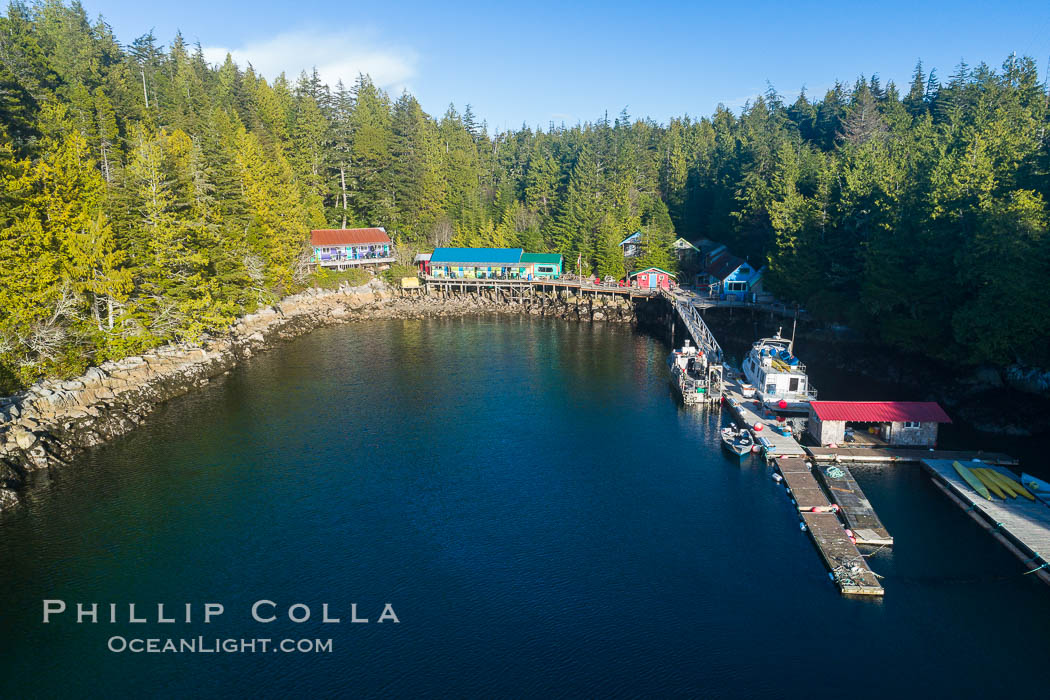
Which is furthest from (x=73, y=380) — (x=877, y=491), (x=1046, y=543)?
(x=1046, y=543)

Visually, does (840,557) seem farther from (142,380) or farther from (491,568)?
(142,380)

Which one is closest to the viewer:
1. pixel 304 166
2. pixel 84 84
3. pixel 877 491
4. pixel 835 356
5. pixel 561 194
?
pixel 877 491

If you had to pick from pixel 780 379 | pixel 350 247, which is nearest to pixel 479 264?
pixel 350 247

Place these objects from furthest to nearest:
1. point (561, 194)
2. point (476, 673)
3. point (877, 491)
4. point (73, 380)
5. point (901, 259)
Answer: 1. point (561, 194)
2. point (901, 259)
3. point (73, 380)
4. point (877, 491)
5. point (476, 673)

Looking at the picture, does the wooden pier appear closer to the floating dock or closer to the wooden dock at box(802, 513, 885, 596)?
the floating dock

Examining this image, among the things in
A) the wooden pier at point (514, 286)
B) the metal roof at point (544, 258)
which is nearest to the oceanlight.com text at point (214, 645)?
the wooden pier at point (514, 286)

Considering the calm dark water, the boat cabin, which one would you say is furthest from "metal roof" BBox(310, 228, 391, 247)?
the boat cabin

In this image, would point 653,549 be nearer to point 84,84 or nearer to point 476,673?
point 476,673
